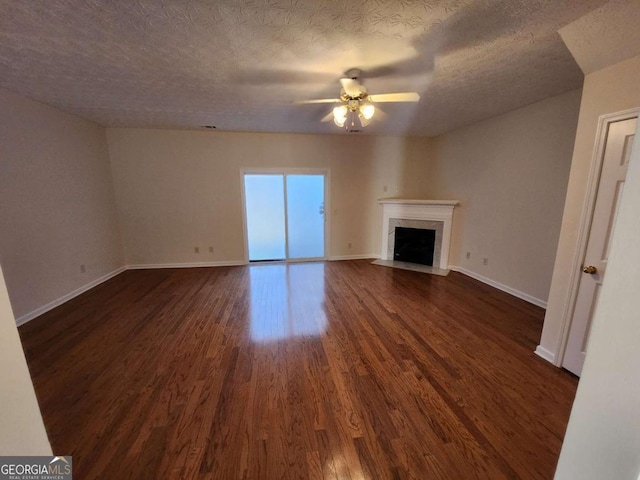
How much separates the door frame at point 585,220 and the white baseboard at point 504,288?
1.28 metres

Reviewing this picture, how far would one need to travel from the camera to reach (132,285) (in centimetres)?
382

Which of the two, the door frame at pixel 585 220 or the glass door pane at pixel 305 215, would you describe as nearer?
the door frame at pixel 585 220

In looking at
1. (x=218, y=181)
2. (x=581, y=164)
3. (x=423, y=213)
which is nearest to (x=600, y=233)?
(x=581, y=164)

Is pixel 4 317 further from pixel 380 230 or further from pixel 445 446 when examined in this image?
pixel 380 230

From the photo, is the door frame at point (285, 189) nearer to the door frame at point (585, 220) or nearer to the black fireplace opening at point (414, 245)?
the black fireplace opening at point (414, 245)

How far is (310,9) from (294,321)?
2.62 m

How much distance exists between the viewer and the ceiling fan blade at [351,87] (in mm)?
2118

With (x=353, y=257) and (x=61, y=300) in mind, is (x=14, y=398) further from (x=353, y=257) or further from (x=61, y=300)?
(x=353, y=257)

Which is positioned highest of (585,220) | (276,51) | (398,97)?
(276,51)

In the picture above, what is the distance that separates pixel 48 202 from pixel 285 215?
323 cm

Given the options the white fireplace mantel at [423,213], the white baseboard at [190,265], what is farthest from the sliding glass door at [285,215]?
the white fireplace mantel at [423,213]

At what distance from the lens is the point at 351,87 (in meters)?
2.18

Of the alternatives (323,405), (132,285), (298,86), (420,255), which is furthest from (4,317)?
(420,255)

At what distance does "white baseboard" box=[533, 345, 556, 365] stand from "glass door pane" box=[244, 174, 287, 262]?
3.97 m
